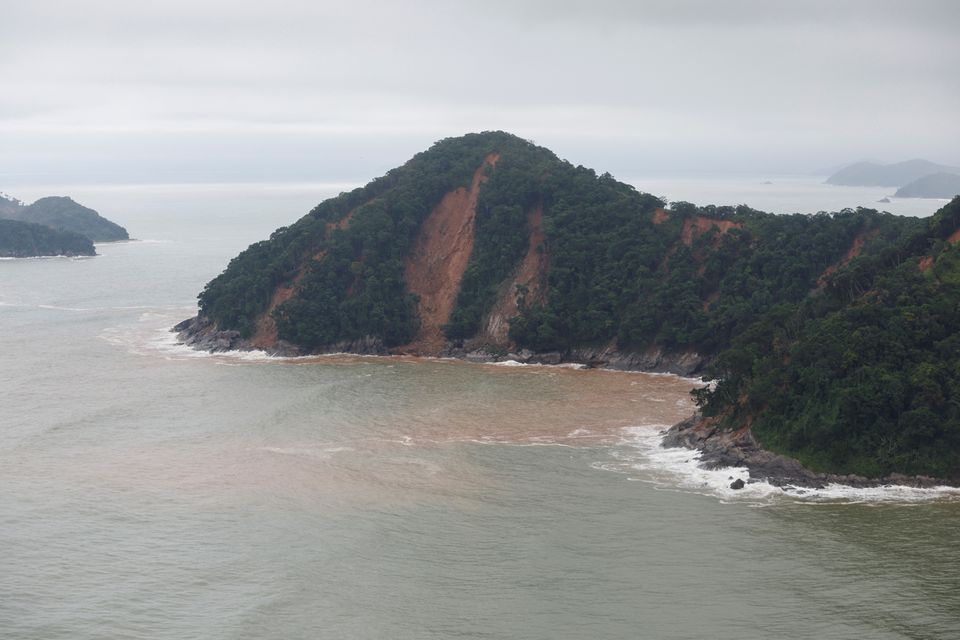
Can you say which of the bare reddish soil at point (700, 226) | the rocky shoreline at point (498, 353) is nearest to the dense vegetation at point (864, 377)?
the rocky shoreline at point (498, 353)

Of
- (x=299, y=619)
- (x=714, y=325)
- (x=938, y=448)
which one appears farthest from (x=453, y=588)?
(x=714, y=325)

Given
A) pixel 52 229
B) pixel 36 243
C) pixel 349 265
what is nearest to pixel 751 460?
pixel 349 265

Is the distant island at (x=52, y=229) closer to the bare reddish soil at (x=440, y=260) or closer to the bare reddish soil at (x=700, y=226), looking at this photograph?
the bare reddish soil at (x=440, y=260)

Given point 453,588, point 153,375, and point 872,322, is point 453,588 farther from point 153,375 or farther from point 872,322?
point 153,375

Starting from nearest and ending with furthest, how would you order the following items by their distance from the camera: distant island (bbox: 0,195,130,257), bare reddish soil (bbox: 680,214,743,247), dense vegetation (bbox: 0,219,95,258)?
bare reddish soil (bbox: 680,214,743,247) → dense vegetation (bbox: 0,219,95,258) → distant island (bbox: 0,195,130,257)

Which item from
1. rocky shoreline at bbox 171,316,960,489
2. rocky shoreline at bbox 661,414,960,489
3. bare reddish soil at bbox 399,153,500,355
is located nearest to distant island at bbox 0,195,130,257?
rocky shoreline at bbox 171,316,960,489

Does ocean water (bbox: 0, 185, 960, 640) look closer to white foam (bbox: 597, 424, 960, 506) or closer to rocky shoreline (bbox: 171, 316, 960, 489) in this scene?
white foam (bbox: 597, 424, 960, 506)

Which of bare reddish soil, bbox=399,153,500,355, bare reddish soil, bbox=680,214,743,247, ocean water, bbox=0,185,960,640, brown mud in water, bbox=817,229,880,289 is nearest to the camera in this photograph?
ocean water, bbox=0,185,960,640
